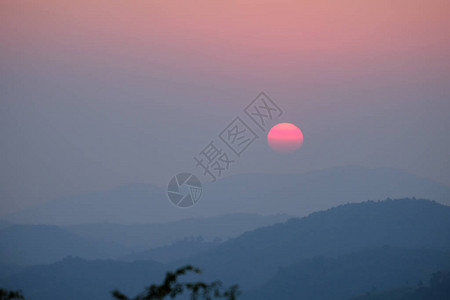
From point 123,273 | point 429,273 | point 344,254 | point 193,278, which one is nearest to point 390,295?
point 429,273

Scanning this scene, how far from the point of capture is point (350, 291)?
5719 inches

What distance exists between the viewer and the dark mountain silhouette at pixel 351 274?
462ft

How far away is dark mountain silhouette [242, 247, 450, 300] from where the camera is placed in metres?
141

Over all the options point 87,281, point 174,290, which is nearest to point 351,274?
point 87,281

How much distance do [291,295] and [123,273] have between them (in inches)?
2905

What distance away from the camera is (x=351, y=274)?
152375mm

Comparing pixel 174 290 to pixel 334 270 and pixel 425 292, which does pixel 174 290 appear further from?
pixel 334 270

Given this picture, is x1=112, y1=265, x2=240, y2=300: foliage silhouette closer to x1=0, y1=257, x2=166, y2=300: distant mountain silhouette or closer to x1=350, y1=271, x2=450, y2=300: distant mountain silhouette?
x1=350, y1=271, x2=450, y2=300: distant mountain silhouette

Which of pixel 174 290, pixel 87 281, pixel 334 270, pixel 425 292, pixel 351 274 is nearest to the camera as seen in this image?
pixel 174 290

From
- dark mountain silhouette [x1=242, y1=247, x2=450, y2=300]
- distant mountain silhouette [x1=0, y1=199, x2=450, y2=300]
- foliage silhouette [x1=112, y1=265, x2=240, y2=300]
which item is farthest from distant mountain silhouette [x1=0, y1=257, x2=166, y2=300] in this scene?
foliage silhouette [x1=112, y1=265, x2=240, y2=300]

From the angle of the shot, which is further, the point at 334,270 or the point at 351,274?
the point at 334,270

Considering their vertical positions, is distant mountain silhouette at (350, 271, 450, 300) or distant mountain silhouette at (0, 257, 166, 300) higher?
distant mountain silhouette at (0, 257, 166, 300)

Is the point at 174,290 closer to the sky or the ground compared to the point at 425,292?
closer to the ground

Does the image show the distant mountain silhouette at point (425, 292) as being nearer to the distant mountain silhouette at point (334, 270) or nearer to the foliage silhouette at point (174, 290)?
the distant mountain silhouette at point (334, 270)
